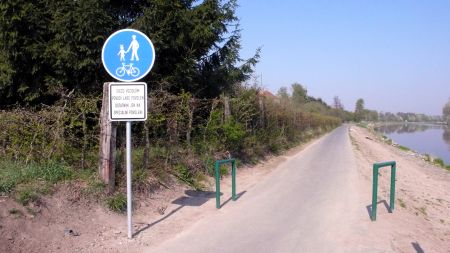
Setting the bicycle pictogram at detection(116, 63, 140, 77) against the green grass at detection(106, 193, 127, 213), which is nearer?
the bicycle pictogram at detection(116, 63, 140, 77)

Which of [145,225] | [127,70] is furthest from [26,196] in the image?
[127,70]

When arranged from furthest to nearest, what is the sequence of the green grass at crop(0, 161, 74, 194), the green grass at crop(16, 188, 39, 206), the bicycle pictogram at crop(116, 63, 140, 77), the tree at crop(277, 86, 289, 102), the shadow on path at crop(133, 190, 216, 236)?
the tree at crop(277, 86, 289, 102), the shadow on path at crop(133, 190, 216, 236), the bicycle pictogram at crop(116, 63, 140, 77), the green grass at crop(0, 161, 74, 194), the green grass at crop(16, 188, 39, 206)

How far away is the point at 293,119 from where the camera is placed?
30.7 metres

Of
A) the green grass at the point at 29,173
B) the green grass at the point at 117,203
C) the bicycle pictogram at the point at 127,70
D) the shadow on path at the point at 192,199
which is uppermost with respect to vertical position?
the bicycle pictogram at the point at 127,70

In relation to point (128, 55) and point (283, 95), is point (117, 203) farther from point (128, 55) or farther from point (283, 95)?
point (283, 95)

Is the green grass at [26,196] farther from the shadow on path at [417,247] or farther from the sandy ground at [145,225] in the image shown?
the shadow on path at [417,247]

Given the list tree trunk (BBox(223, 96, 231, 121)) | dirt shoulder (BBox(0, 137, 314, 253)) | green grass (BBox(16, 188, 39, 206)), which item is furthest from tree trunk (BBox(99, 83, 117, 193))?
tree trunk (BBox(223, 96, 231, 121))

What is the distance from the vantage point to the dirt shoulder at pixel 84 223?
566 cm

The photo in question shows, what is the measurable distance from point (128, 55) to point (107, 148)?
180 centimetres

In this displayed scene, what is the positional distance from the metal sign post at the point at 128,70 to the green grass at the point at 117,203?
0.85 m

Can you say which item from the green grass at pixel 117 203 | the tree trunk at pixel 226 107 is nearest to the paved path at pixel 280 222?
the green grass at pixel 117 203

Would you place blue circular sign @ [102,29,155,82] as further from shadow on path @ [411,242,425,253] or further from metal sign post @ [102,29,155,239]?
shadow on path @ [411,242,425,253]

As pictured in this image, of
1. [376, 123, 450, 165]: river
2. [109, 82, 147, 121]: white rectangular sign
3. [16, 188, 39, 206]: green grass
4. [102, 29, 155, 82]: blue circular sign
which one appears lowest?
[376, 123, 450, 165]: river

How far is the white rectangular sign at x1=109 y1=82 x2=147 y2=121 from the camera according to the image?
6449 mm
